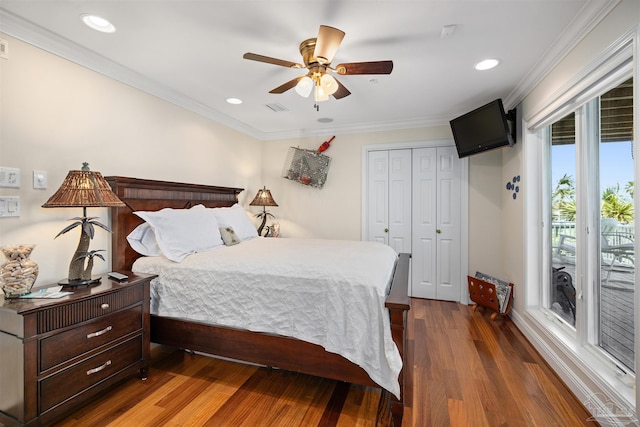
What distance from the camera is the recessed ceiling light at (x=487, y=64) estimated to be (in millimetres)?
2366

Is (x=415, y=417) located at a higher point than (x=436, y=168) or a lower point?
lower

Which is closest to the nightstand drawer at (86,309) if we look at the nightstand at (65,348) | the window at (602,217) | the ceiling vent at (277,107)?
the nightstand at (65,348)

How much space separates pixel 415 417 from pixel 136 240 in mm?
2514

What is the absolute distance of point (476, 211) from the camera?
3740 mm

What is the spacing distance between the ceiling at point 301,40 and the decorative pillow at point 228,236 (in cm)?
146

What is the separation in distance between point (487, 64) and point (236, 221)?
2.91 m

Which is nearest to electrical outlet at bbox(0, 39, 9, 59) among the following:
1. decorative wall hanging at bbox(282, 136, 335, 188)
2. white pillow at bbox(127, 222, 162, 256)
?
white pillow at bbox(127, 222, 162, 256)

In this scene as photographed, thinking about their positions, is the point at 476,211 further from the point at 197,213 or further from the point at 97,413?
the point at 97,413

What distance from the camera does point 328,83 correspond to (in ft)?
6.64

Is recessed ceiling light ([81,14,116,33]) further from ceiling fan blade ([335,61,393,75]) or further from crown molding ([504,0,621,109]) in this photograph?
crown molding ([504,0,621,109])

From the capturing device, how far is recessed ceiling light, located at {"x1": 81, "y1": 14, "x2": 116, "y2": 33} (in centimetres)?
182

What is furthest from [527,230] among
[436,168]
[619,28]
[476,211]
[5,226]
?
[5,226]

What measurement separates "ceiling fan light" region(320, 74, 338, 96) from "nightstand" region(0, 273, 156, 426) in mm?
1903

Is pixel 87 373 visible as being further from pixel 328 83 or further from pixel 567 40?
pixel 567 40
